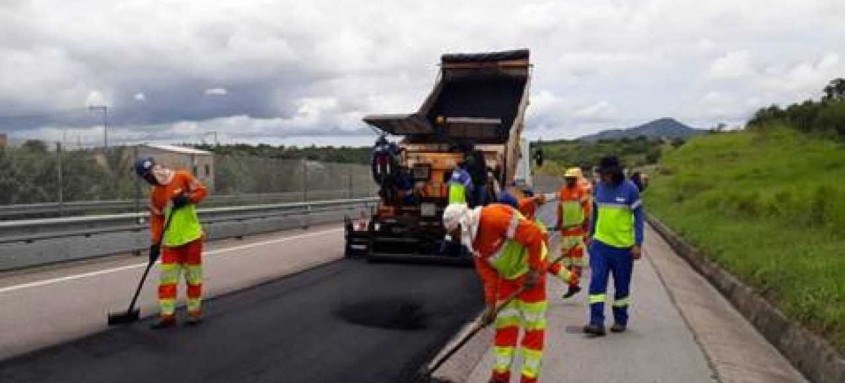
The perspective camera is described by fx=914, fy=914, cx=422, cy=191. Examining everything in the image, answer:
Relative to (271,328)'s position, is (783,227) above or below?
above

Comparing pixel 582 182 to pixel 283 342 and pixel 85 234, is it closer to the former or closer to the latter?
pixel 283 342

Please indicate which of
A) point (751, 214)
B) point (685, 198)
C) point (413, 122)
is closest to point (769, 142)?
point (685, 198)

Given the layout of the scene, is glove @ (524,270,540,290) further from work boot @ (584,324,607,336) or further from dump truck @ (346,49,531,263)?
dump truck @ (346,49,531,263)

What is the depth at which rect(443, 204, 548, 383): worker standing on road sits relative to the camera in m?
6.19

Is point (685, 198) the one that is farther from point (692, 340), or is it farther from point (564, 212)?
point (692, 340)

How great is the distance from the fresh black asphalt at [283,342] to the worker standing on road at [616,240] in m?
1.60

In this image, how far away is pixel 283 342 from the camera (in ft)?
27.3

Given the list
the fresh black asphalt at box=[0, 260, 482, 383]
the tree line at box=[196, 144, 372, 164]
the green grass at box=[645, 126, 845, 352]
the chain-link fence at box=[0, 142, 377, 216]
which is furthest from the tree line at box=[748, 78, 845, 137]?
the fresh black asphalt at box=[0, 260, 482, 383]

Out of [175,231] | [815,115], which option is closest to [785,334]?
→ [175,231]

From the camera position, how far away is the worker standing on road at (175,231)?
30.1 feet

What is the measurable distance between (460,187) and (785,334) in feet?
17.6

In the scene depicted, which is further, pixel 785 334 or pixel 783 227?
pixel 783 227

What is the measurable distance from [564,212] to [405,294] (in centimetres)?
332

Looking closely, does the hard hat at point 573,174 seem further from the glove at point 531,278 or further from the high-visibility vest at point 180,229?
the glove at point 531,278
